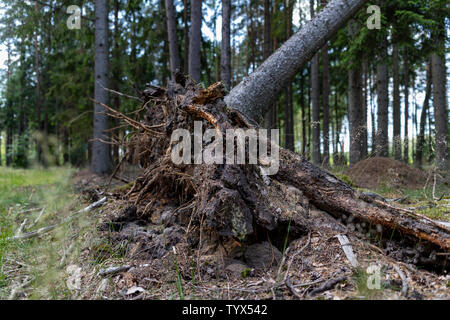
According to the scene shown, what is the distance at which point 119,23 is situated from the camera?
42.1 ft

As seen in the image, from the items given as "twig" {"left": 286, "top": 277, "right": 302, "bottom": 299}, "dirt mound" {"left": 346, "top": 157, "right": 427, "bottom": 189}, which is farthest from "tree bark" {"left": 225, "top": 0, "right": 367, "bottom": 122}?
"dirt mound" {"left": 346, "top": 157, "right": 427, "bottom": 189}

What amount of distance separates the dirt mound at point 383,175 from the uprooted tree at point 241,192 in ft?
12.3

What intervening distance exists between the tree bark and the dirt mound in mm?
3100

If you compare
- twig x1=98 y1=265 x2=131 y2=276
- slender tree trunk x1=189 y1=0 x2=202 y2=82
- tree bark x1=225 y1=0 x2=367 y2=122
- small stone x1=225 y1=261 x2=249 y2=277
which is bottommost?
twig x1=98 y1=265 x2=131 y2=276

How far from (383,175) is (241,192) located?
5.69 m

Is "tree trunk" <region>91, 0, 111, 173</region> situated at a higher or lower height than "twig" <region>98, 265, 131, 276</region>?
higher

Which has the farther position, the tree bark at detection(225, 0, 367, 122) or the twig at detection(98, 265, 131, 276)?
the tree bark at detection(225, 0, 367, 122)

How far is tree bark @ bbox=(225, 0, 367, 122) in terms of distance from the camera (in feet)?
14.4

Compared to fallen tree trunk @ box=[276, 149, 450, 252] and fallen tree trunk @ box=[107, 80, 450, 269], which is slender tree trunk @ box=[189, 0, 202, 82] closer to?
fallen tree trunk @ box=[107, 80, 450, 269]

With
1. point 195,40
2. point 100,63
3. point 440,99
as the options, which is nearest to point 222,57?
point 195,40

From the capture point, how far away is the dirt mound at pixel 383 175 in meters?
6.39

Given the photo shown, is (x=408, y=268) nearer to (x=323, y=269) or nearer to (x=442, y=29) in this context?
(x=323, y=269)

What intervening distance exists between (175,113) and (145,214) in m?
1.24
